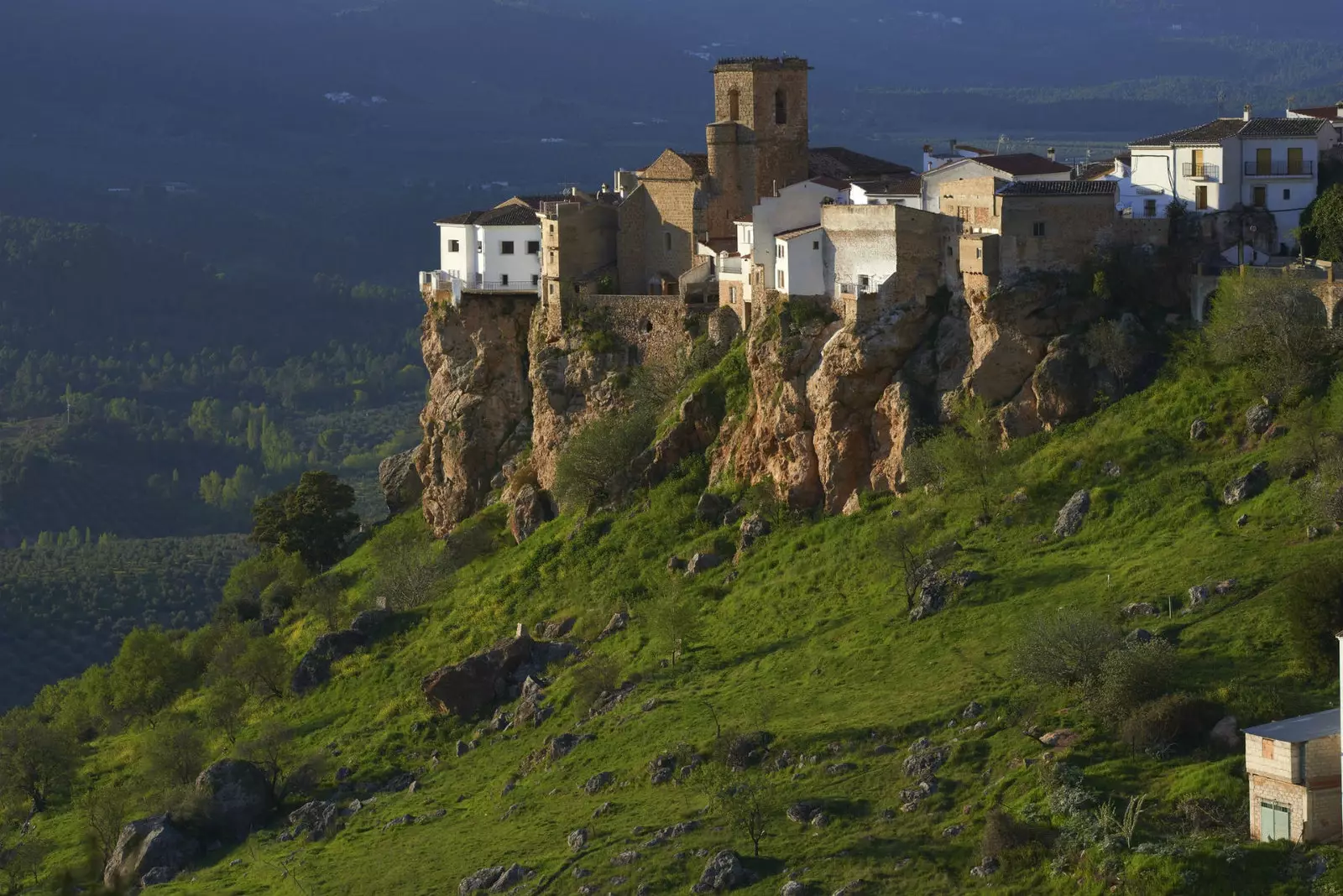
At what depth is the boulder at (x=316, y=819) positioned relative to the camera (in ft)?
178

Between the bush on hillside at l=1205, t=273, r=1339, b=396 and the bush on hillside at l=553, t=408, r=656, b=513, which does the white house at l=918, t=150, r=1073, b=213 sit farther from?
the bush on hillside at l=553, t=408, r=656, b=513

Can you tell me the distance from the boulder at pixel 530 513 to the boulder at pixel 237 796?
44.6ft

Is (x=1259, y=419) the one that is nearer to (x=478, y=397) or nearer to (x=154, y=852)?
(x=154, y=852)

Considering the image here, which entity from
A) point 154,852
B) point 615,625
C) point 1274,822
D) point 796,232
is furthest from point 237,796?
point 1274,822

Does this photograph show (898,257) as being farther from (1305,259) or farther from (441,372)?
(441,372)

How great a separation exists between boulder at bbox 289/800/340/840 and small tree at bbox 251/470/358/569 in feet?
81.5

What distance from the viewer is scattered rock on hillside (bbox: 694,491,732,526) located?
62906mm

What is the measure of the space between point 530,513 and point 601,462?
4433 millimetres

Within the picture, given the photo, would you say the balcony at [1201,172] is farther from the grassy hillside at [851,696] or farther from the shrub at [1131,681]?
the shrub at [1131,681]

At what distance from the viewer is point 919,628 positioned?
5162 centimetres

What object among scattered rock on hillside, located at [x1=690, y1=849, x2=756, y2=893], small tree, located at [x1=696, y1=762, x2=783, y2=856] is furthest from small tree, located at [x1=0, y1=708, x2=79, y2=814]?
scattered rock on hillside, located at [x1=690, y1=849, x2=756, y2=893]

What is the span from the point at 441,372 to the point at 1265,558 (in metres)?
34.4

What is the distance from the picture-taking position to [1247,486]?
51.2 metres

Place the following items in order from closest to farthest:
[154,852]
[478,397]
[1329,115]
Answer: [154,852]
[1329,115]
[478,397]
